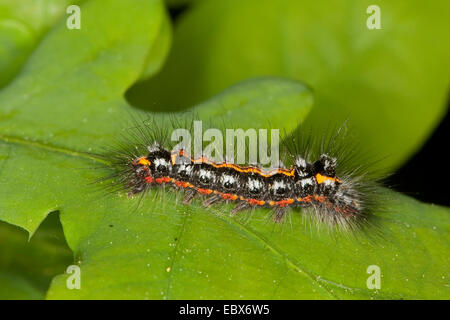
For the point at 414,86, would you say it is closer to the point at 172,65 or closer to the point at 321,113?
the point at 321,113

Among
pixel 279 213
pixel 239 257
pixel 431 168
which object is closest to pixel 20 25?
pixel 279 213

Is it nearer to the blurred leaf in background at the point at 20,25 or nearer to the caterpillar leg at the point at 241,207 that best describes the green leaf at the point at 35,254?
the blurred leaf in background at the point at 20,25

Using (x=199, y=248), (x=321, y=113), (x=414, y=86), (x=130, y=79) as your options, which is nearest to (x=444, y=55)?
(x=414, y=86)

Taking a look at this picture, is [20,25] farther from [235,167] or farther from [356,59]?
[356,59]

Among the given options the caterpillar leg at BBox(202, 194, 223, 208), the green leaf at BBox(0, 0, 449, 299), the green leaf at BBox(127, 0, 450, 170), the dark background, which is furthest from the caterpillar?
the green leaf at BBox(127, 0, 450, 170)

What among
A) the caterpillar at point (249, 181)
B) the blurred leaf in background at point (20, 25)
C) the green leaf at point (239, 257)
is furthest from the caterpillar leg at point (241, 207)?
the blurred leaf in background at point (20, 25)

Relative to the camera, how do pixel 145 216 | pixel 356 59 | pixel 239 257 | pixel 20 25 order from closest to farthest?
1. pixel 239 257
2. pixel 145 216
3. pixel 20 25
4. pixel 356 59
